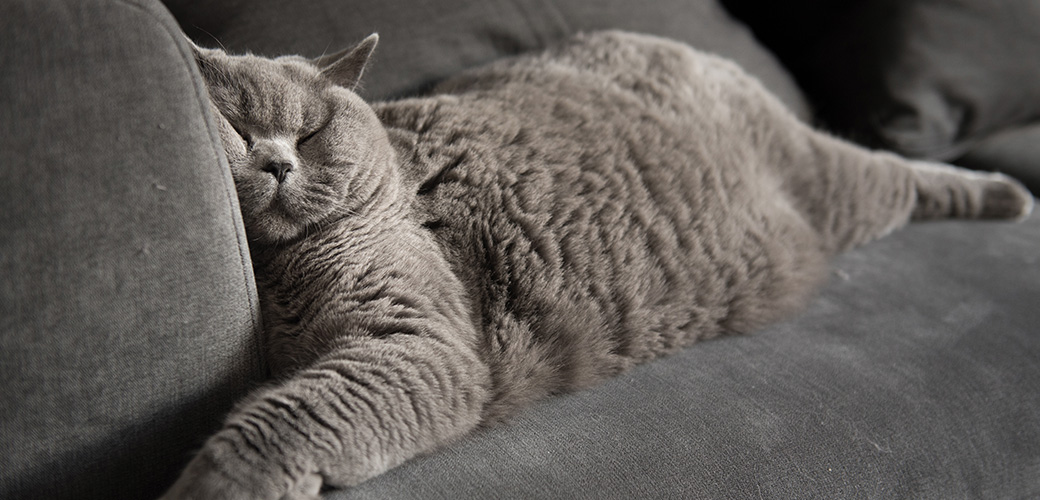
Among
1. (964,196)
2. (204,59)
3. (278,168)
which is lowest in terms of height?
(964,196)

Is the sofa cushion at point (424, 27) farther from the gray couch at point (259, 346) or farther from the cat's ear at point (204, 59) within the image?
the cat's ear at point (204, 59)

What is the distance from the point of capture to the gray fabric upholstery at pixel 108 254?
72 cm

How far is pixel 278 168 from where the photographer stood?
3.32 feet

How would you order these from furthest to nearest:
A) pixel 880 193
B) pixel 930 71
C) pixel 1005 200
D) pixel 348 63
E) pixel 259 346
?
pixel 930 71 → pixel 1005 200 → pixel 880 193 → pixel 348 63 → pixel 259 346

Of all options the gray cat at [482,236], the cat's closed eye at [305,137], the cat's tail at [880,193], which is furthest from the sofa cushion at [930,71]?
the cat's closed eye at [305,137]

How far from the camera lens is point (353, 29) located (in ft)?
4.53

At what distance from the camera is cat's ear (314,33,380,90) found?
1167 millimetres

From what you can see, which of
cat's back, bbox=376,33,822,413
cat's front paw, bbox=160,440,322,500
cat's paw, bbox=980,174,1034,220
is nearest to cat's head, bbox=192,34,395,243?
cat's back, bbox=376,33,822,413

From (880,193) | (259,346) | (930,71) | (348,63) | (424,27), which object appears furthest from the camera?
(930,71)

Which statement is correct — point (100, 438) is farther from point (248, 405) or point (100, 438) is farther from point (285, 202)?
point (285, 202)

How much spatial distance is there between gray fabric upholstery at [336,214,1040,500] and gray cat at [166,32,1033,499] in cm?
7

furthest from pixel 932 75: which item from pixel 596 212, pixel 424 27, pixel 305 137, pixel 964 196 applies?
pixel 305 137

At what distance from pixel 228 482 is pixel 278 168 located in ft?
1.41

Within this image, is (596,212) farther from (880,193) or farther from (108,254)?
(880,193)
